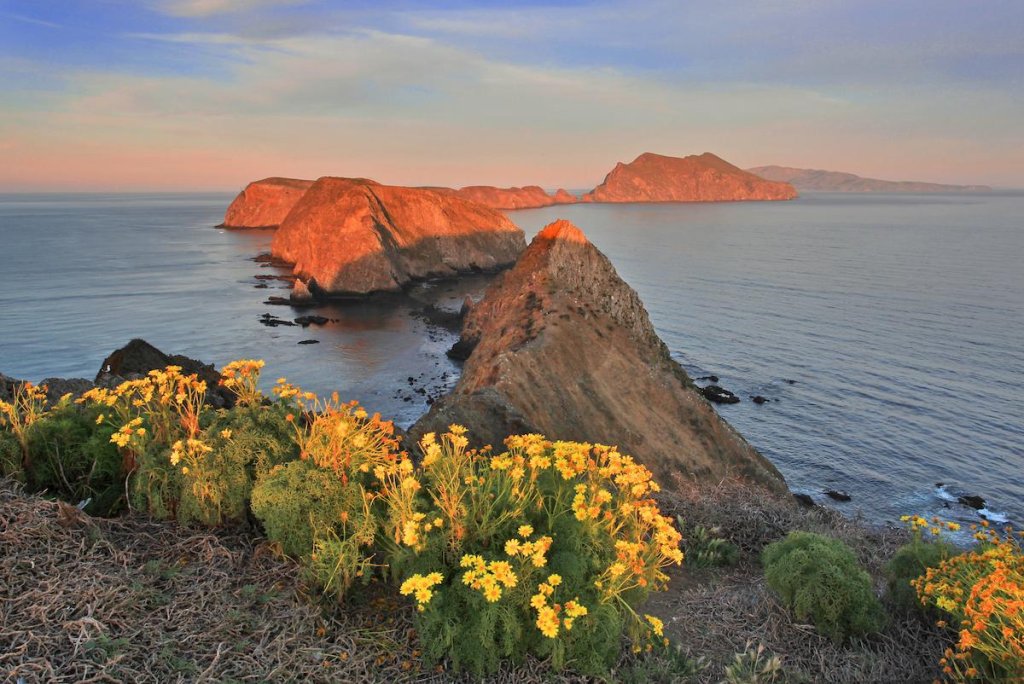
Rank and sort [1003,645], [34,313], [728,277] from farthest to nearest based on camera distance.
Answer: [728,277] < [34,313] < [1003,645]

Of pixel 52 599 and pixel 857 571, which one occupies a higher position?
pixel 52 599

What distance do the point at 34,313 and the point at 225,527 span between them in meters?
64.2

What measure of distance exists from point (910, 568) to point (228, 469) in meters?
7.14

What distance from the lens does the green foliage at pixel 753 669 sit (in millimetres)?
5195

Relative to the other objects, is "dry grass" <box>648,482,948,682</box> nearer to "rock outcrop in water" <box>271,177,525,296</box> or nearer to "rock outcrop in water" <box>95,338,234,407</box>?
"rock outcrop in water" <box>95,338,234,407</box>

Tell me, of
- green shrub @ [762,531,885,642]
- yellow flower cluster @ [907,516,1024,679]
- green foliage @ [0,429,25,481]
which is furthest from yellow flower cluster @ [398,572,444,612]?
green foliage @ [0,429,25,481]

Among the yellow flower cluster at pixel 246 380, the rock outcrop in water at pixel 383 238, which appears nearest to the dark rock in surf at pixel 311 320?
the rock outcrop in water at pixel 383 238

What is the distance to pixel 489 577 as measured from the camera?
4.49 metres

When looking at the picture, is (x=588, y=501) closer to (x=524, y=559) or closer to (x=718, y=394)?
(x=524, y=559)

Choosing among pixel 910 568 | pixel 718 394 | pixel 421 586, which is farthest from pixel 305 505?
pixel 718 394

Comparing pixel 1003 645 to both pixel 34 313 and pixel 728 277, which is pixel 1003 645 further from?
pixel 728 277

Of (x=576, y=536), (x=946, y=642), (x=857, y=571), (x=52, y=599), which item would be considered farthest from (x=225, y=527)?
(x=946, y=642)

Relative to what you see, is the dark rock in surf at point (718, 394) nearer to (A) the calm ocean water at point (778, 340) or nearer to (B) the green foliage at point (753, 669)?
(A) the calm ocean water at point (778, 340)

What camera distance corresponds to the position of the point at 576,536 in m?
5.18
